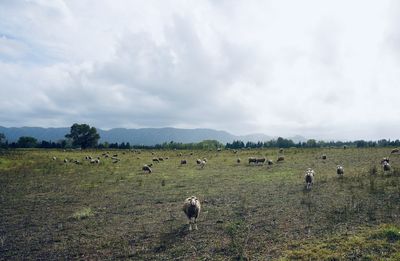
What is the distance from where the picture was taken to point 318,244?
1209 cm

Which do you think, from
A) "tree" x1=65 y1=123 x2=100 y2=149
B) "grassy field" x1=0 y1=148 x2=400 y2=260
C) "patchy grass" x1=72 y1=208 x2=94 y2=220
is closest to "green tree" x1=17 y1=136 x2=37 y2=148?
"tree" x1=65 y1=123 x2=100 y2=149

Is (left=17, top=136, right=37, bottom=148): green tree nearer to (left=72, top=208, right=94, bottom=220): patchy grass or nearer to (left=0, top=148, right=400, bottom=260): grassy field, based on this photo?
(left=0, top=148, right=400, bottom=260): grassy field

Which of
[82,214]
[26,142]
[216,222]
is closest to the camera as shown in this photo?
[216,222]

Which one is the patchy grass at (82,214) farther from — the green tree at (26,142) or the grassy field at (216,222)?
the green tree at (26,142)

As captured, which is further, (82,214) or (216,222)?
(82,214)

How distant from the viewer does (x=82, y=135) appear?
123500 mm

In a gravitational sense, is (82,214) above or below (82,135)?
below

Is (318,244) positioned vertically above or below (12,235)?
above

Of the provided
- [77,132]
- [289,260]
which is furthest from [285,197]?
[77,132]

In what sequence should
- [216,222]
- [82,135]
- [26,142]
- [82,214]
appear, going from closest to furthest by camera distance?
1. [216,222]
2. [82,214]
3. [82,135]
4. [26,142]

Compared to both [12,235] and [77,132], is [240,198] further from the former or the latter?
[77,132]

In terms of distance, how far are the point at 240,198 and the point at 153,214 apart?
6375 millimetres

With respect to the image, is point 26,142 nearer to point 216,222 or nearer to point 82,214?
point 82,214

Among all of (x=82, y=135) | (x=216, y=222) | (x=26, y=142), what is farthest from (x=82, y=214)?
(x=26, y=142)
